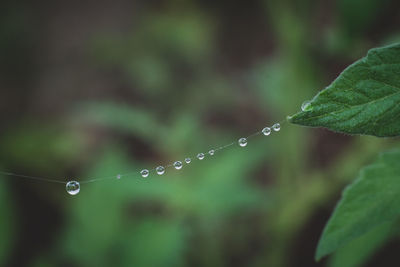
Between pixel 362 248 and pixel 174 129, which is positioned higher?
pixel 174 129

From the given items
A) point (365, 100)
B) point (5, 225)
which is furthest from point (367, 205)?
point (5, 225)

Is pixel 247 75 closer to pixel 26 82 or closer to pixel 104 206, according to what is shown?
pixel 104 206

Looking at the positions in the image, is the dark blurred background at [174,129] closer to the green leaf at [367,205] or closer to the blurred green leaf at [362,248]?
the blurred green leaf at [362,248]

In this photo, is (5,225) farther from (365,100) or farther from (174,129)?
(365,100)

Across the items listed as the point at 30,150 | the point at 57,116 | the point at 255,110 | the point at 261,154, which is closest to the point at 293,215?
the point at 261,154

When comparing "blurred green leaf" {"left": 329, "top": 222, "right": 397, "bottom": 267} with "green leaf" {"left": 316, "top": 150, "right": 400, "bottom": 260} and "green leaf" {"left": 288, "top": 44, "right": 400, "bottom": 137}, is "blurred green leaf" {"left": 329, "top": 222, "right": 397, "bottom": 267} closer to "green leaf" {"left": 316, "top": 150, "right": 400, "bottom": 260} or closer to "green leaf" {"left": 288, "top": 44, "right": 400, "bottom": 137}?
"green leaf" {"left": 316, "top": 150, "right": 400, "bottom": 260}

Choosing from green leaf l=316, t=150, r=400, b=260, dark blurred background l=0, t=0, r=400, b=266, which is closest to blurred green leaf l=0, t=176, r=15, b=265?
dark blurred background l=0, t=0, r=400, b=266
